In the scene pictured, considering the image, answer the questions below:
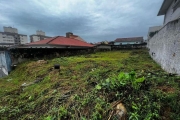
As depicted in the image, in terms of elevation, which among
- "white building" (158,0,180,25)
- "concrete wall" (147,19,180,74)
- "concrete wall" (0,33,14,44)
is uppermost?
"concrete wall" (0,33,14,44)

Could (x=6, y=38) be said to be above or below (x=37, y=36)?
below

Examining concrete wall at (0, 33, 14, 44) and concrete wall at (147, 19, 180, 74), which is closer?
concrete wall at (147, 19, 180, 74)

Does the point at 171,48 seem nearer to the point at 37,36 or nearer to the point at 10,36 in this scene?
the point at 37,36

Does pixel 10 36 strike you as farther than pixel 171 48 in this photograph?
Yes

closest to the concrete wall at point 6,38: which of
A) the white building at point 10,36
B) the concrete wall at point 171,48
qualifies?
the white building at point 10,36

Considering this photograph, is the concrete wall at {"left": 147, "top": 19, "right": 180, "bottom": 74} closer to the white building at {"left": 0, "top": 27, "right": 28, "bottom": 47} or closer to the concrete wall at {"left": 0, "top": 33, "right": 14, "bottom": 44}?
the white building at {"left": 0, "top": 27, "right": 28, "bottom": 47}

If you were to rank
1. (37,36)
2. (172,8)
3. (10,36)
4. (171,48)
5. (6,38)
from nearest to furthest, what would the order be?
(171,48) → (172,8) → (37,36) → (6,38) → (10,36)

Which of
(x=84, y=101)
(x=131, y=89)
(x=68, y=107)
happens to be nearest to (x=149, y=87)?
(x=131, y=89)

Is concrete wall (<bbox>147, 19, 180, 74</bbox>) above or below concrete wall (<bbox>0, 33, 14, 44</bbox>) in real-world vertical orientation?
below

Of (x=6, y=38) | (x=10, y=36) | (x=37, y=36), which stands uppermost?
(x=10, y=36)

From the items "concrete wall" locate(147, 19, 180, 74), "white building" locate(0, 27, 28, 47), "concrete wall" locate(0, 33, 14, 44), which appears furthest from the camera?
"white building" locate(0, 27, 28, 47)

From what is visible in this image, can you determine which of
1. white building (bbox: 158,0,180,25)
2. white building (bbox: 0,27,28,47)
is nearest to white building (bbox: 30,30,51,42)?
white building (bbox: 0,27,28,47)

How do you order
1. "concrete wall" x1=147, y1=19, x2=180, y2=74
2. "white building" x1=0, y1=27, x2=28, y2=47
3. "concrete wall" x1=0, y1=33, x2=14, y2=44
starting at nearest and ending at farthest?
"concrete wall" x1=147, y1=19, x2=180, y2=74
"concrete wall" x1=0, y1=33, x2=14, y2=44
"white building" x1=0, y1=27, x2=28, y2=47

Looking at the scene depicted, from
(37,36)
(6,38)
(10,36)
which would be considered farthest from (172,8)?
(10,36)
